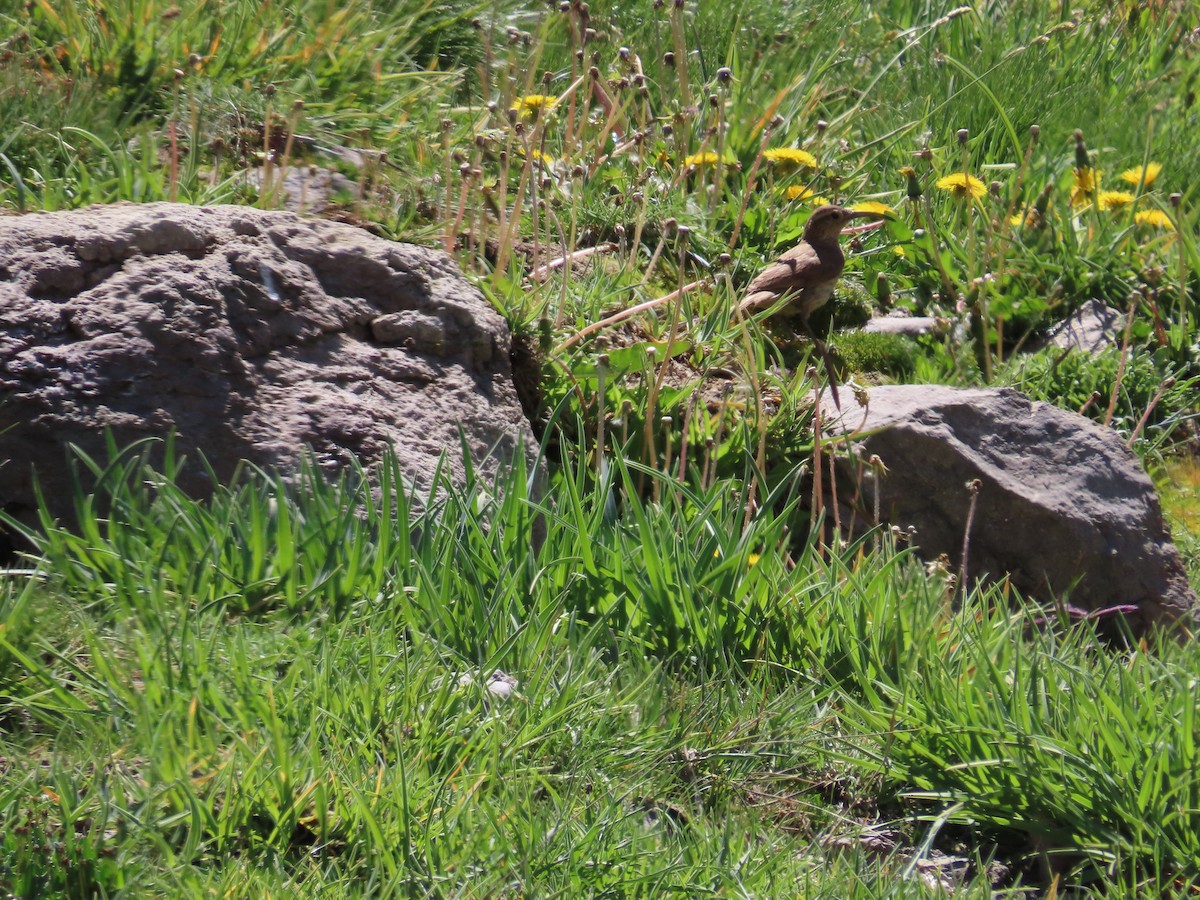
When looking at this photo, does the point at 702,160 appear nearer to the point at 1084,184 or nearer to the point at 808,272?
the point at 808,272

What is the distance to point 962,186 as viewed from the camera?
16.1ft

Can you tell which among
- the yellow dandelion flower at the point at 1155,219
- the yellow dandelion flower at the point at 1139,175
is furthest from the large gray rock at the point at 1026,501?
the yellow dandelion flower at the point at 1139,175

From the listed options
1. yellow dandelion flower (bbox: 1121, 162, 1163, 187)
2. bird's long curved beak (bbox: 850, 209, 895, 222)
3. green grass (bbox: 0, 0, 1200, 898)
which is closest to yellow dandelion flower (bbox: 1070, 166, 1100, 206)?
yellow dandelion flower (bbox: 1121, 162, 1163, 187)

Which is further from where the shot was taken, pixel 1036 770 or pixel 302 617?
pixel 302 617

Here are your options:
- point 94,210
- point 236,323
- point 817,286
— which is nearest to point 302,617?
point 236,323

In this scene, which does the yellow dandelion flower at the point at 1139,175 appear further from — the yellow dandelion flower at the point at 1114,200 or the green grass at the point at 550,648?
the green grass at the point at 550,648

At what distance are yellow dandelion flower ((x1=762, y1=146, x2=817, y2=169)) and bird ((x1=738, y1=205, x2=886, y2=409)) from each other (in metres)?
0.63

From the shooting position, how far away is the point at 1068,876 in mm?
2182

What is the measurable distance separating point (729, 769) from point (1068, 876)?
0.63 m

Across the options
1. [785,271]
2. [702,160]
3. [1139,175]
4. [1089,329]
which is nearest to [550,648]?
[785,271]

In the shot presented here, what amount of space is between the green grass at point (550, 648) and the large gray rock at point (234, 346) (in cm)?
14

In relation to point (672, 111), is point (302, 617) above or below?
below

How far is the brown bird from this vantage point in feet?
14.0

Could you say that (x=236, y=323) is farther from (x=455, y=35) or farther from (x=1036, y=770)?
(x=455, y=35)
